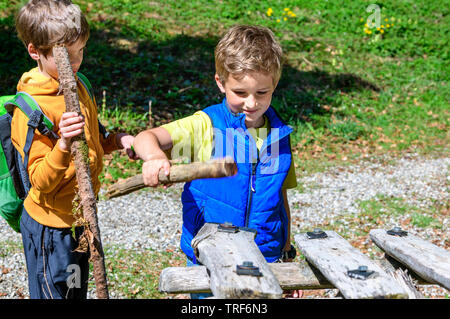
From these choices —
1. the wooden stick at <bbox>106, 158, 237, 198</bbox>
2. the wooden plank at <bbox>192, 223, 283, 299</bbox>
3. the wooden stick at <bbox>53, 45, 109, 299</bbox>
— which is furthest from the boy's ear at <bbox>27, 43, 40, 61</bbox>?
the wooden plank at <bbox>192, 223, 283, 299</bbox>

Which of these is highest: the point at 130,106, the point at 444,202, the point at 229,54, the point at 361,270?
the point at 229,54

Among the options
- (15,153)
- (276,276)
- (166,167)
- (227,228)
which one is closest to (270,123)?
(227,228)

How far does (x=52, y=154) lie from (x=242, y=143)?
0.99m

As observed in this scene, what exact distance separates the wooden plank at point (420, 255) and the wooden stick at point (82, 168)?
5.03ft

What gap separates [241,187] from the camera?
2781 mm

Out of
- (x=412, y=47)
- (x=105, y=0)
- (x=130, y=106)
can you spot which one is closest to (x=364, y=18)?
(x=412, y=47)

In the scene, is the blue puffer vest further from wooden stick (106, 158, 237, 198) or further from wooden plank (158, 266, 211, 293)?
wooden stick (106, 158, 237, 198)

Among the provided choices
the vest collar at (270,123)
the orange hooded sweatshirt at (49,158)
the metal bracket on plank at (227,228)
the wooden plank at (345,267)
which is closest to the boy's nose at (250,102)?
the vest collar at (270,123)

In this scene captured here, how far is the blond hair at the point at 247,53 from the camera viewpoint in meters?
2.69

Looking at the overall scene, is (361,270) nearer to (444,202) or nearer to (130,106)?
(444,202)

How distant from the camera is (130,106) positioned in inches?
368

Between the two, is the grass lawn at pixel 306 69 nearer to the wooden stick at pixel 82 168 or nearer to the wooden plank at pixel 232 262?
the wooden plank at pixel 232 262

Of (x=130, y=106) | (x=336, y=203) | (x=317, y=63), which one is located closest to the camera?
(x=336, y=203)
